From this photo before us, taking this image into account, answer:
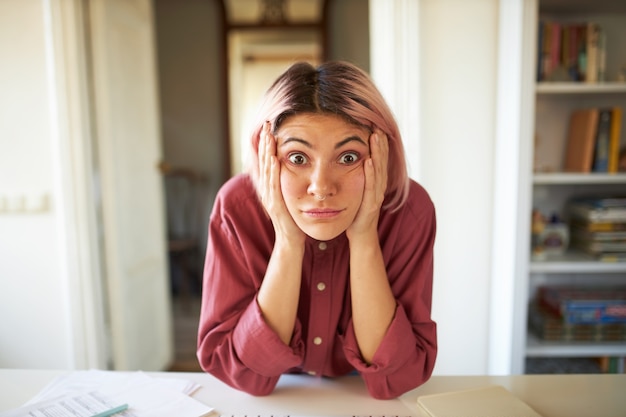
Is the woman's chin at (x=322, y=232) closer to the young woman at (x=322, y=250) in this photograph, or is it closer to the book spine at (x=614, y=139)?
the young woman at (x=322, y=250)

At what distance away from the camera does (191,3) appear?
11.6 feet

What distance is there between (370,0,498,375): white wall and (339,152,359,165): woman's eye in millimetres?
1066

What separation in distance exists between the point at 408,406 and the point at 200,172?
10.3 feet

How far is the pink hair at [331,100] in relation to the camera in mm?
738

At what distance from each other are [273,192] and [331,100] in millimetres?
181

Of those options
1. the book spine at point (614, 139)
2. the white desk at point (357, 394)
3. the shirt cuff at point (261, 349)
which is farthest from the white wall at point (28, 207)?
the book spine at point (614, 139)

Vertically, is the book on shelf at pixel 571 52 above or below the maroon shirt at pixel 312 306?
above

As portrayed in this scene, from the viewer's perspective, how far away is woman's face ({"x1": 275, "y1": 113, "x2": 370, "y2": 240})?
72 centimetres

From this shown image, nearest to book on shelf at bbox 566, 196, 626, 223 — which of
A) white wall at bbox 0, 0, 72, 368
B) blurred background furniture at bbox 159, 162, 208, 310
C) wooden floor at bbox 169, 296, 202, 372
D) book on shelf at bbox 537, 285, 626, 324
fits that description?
book on shelf at bbox 537, 285, 626, 324

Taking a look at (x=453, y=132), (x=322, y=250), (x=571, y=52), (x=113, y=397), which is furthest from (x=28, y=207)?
(x=571, y=52)

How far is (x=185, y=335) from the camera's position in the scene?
2.90 m

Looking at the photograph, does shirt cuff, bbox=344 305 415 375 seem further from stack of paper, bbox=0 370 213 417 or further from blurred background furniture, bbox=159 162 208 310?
blurred background furniture, bbox=159 162 208 310

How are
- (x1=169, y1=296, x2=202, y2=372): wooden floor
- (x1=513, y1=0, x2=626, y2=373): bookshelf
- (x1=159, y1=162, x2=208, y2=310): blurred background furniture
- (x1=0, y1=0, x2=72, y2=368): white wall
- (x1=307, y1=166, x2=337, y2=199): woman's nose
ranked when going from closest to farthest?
(x1=307, y1=166, x2=337, y2=199): woman's nose, (x1=513, y1=0, x2=626, y2=373): bookshelf, (x1=0, y1=0, x2=72, y2=368): white wall, (x1=169, y1=296, x2=202, y2=372): wooden floor, (x1=159, y1=162, x2=208, y2=310): blurred background furniture

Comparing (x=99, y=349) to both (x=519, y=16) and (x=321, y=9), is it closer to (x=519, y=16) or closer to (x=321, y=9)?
(x=519, y=16)
